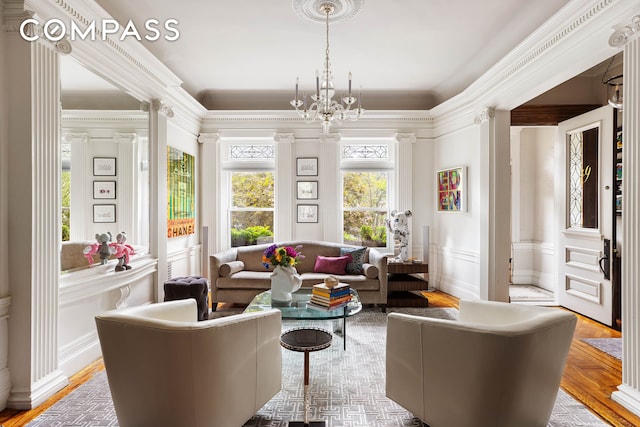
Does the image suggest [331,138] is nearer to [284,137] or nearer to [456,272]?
[284,137]

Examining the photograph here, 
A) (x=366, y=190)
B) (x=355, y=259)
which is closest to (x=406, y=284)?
(x=355, y=259)

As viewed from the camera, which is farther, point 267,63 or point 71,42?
point 267,63

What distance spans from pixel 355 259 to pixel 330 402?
261cm

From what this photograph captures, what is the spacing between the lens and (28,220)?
7.72 ft

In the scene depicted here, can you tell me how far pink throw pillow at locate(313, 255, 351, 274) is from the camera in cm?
485

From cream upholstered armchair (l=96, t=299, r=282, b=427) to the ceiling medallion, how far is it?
104 inches

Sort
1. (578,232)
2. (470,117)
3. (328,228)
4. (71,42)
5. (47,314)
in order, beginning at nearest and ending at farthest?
(47,314)
(71,42)
(578,232)
(470,117)
(328,228)

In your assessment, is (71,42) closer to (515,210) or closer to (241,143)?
(241,143)

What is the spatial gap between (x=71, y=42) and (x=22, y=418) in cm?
265

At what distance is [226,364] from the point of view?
72.0 inches

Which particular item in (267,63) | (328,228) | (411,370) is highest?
(267,63)

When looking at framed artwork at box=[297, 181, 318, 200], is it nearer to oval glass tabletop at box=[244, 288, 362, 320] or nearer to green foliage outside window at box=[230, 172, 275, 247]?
green foliage outside window at box=[230, 172, 275, 247]

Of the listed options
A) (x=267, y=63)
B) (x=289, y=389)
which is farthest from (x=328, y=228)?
(x=289, y=389)

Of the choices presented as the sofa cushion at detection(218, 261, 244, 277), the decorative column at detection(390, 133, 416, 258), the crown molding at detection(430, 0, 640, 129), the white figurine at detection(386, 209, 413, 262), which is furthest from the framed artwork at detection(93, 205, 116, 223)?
the crown molding at detection(430, 0, 640, 129)
